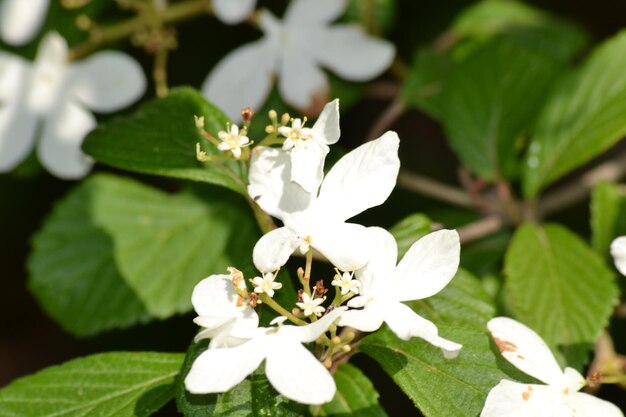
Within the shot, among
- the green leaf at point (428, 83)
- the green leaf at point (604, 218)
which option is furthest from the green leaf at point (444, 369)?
the green leaf at point (428, 83)

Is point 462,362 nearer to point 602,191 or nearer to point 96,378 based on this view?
point 96,378

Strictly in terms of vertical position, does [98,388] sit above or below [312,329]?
below

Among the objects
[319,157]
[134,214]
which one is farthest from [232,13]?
[319,157]

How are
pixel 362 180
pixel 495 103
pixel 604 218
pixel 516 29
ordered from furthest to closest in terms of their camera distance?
pixel 516 29, pixel 495 103, pixel 604 218, pixel 362 180

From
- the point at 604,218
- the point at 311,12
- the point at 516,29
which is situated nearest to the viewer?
the point at 604,218

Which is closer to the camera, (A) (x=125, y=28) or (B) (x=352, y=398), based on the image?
(B) (x=352, y=398)

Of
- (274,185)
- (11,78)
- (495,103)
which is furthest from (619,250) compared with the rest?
(11,78)

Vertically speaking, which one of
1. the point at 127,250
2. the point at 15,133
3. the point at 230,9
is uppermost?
the point at 230,9

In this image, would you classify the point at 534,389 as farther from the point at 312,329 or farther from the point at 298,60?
the point at 298,60
